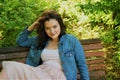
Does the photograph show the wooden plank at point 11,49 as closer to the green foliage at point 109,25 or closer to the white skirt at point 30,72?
the white skirt at point 30,72

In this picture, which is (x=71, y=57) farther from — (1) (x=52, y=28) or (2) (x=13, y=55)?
(2) (x=13, y=55)

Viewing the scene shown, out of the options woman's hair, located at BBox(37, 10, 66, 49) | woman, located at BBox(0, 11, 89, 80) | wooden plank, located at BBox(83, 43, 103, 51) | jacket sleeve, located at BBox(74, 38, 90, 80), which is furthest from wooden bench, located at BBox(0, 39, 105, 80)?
jacket sleeve, located at BBox(74, 38, 90, 80)

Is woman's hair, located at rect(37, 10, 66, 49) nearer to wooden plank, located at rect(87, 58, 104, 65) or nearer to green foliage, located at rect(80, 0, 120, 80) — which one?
wooden plank, located at rect(87, 58, 104, 65)

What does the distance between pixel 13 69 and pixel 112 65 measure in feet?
8.86

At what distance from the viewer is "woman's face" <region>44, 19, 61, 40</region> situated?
15.4 feet

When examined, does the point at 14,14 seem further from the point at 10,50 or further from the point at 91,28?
the point at 91,28

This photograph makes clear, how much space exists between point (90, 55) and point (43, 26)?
0.83m

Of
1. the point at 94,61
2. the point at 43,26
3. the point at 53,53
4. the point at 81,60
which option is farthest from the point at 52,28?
the point at 94,61

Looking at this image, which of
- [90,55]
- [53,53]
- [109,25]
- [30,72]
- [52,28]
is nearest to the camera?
[30,72]

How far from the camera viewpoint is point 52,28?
4.70m

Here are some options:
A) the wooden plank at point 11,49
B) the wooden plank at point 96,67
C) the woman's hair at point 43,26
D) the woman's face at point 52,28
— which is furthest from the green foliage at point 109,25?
the wooden plank at point 11,49

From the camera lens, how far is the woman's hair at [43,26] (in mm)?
4785

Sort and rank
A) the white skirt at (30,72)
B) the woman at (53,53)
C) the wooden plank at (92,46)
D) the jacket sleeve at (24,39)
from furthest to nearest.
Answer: the wooden plank at (92,46) → the jacket sleeve at (24,39) → the woman at (53,53) → the white skirt at (30,72)

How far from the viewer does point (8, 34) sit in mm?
5496
